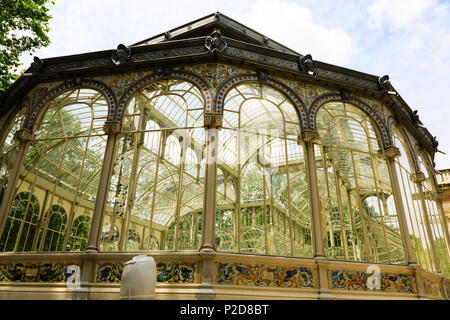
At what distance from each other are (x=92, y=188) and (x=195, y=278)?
6243 millimetres

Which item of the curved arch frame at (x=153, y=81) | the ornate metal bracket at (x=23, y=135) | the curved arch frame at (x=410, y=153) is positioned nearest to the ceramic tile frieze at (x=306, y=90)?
the curved arch frame at (x=153, y=81)

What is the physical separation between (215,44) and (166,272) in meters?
6.93

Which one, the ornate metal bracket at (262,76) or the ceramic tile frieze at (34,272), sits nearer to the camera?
the ceramic tile frieze at (34,272)

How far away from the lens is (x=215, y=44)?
1103cm

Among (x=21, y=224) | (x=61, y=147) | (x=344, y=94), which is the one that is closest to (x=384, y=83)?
(x=344, y=94)

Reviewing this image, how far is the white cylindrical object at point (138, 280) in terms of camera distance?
7312 mm

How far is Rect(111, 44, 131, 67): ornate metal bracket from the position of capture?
454 inches

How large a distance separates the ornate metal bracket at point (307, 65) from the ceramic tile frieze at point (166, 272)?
7.19m

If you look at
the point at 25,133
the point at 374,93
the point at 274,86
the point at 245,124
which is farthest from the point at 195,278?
the point at 374,93

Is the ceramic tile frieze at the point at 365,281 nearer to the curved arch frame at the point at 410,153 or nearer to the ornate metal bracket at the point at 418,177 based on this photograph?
the ornate metal bracket at the point at 418,177

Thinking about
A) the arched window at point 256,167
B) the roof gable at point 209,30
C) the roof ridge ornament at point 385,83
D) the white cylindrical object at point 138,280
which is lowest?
the white cylindrical object at point 138,280

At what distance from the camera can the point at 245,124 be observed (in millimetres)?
12125

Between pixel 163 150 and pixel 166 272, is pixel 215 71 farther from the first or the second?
pixel 166 272
